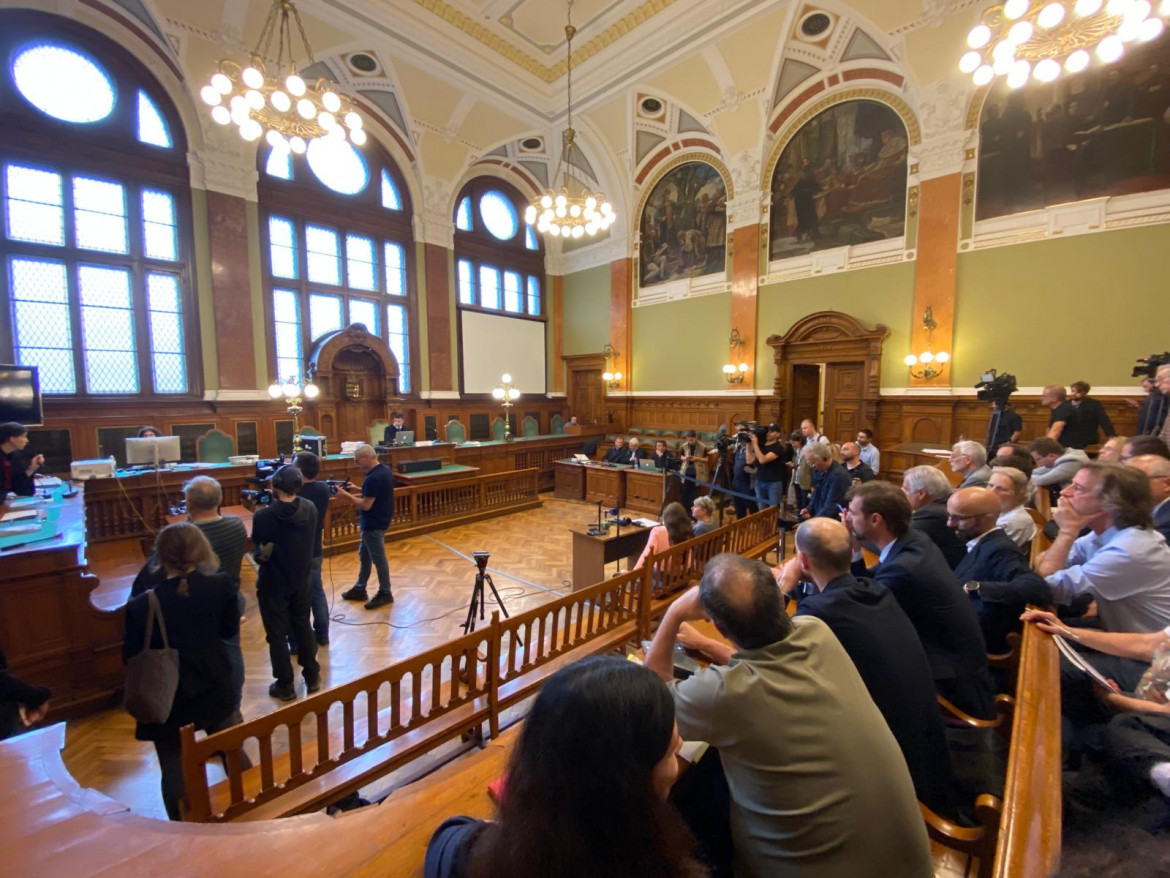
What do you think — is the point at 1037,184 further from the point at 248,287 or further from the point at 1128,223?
the point at 248,287

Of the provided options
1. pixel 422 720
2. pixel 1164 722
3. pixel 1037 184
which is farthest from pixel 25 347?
pixel 1037 184

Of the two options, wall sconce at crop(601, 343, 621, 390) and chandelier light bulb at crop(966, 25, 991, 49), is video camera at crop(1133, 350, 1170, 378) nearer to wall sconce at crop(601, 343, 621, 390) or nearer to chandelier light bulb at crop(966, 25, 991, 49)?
chandelier light bulb at crop(966, 25, 991, 49)

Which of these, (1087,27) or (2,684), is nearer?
(2,684)

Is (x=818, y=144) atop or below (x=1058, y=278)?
atop

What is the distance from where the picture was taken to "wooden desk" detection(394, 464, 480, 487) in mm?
7145

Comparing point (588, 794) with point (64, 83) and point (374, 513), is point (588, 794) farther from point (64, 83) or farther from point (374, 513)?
point (64, 83)

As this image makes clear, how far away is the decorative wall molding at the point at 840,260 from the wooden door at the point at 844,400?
1843mm

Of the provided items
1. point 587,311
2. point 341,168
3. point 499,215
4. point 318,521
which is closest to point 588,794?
point 318,521

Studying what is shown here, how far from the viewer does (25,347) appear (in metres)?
6.97

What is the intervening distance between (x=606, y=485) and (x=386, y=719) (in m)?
6.78

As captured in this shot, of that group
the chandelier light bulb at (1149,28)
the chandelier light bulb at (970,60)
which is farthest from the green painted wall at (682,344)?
the chandelier light bulb at (1149,28)

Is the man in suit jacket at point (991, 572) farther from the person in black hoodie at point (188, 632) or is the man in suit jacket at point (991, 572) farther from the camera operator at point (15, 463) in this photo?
the camera operator at point (15, 463)

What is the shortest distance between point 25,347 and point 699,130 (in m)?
12.4

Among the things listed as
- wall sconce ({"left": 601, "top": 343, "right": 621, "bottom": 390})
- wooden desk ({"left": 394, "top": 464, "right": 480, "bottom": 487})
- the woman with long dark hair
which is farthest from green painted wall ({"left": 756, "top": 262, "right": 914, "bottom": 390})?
the woman with long dark hair
